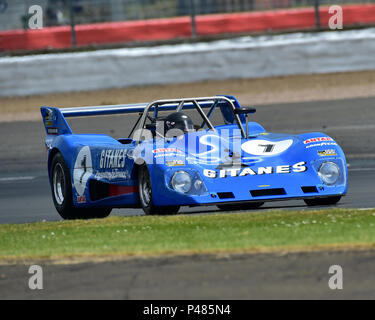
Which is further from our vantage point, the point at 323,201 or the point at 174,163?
the point at 323,201

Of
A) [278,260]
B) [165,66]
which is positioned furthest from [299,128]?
[278,260]

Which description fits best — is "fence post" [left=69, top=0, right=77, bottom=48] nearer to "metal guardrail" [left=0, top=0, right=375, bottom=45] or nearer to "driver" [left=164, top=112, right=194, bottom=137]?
"metal guardrail" [left=0, top=0, right=375, bottom=45]

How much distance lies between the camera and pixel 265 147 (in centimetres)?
Answer: 975

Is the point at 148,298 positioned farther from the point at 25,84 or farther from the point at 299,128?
A: the point at 25,84

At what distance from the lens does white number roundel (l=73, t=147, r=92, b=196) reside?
10.5 metres

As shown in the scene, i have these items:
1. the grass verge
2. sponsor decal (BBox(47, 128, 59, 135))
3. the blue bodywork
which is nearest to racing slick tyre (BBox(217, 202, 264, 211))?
the blue bodywork

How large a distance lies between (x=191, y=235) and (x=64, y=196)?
3.31m

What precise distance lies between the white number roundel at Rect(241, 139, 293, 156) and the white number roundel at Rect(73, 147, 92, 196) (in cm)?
175

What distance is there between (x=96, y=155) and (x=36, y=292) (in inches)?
169

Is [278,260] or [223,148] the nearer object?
[278,260]

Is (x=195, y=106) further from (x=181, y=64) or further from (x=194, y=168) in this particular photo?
(x=181, y=64)

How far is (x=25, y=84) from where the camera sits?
2020cm

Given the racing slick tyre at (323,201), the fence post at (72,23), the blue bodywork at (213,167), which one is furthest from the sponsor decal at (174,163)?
the fence post at (72,23)

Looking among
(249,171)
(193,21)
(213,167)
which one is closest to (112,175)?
(213,167)
